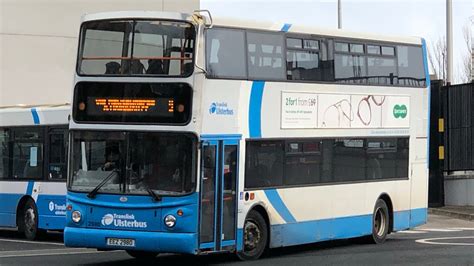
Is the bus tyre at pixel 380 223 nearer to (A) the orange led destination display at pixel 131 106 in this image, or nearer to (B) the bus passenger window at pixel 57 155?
(A) the orange led destination display at pixel 131 106

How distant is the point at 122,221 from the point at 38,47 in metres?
19.0

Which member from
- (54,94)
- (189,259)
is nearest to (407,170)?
(189,259)

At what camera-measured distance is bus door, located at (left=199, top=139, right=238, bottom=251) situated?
13.1m

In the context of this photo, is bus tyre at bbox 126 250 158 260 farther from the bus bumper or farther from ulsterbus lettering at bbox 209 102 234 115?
ulsterbus lettering at bbox 209 102 234 115

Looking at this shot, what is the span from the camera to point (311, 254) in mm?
15891

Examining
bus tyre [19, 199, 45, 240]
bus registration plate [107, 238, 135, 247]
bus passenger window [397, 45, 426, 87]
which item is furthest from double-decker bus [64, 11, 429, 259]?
bus tyre [19, 199, 45, 240]

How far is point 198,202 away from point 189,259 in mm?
2502

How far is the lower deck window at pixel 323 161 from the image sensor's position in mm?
14500

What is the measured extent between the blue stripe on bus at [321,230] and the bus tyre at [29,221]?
623 cm

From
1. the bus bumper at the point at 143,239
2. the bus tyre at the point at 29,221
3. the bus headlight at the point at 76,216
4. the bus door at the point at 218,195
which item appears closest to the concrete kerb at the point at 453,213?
the bus tyre at the point at 29,221

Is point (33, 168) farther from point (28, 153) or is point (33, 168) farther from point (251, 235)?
point (251, 235)

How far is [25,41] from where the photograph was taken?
99.8 ft

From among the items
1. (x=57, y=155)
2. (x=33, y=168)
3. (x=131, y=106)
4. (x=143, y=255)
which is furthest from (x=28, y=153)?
(x=131, y=106)

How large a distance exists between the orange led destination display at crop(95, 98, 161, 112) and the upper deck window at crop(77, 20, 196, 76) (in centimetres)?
41
